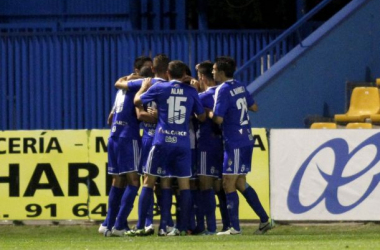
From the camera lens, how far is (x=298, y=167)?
17.3 metres

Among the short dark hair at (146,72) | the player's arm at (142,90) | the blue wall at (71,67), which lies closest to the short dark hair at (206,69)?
Result: the short dark hair at (146,72)

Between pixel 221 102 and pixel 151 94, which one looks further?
pixel 221 102

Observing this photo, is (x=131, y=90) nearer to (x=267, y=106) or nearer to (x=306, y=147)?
(x=306, y=147)

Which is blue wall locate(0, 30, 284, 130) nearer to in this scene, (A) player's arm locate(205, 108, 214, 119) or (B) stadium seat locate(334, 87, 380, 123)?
(B) stadium seat locate(334, 87, 380, 123)

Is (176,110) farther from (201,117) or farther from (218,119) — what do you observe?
(218,119)

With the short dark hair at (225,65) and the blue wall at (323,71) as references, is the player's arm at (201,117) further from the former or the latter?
the blue wall at (323,71)

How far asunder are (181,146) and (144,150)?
764mm

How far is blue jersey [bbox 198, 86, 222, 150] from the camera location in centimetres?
1474

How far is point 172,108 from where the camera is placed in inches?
557

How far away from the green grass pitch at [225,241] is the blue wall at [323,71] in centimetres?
439

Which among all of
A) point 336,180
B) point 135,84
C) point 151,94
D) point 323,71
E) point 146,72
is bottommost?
point 336,180

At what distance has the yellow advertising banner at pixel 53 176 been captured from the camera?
17672 millimetres

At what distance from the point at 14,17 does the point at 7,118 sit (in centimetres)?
271

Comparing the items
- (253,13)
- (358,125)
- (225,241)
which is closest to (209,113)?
(225,241)
